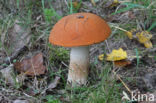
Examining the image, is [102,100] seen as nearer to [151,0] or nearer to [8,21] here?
[151,0]

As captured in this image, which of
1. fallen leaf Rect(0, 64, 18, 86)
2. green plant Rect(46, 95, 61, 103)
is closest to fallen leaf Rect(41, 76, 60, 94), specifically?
green plant Rect(46, 95, 61, 103)

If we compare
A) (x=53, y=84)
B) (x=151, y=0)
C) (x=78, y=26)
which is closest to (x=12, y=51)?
(x=53, y=84)

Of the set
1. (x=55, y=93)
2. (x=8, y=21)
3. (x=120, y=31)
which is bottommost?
(x=55, y=93)

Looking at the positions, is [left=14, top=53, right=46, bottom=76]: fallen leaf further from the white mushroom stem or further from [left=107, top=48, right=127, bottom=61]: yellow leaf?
[left=107, top=48, right=127, bottom=61]: yellow leaf

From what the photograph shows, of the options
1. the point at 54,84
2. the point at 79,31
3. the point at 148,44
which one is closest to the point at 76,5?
the point at 148,44

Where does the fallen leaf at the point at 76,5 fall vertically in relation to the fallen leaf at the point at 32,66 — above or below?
above

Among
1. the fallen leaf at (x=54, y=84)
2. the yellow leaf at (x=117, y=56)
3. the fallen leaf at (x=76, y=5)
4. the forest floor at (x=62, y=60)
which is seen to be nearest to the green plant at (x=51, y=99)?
the forest floor at (x=62, y=60)

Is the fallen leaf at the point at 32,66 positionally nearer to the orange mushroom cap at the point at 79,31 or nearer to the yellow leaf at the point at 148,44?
the orange mushroom cap at the point at 79,31

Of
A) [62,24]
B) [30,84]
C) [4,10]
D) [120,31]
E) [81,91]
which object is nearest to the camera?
[62,24]
